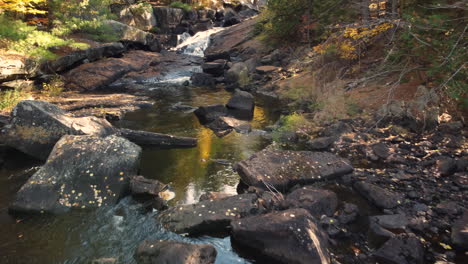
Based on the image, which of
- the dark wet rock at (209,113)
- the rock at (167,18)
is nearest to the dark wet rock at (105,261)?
the dark wet rock at (209,113)

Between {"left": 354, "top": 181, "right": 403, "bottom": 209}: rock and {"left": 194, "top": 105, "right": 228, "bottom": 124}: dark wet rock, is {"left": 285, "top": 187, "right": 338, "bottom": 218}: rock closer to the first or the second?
{"left": 354, "top": 181, "right": 403, "bottom": 209}: rock

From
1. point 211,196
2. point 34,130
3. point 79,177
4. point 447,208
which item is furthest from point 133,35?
point 447,208

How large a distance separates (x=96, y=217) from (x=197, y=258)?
2.42m

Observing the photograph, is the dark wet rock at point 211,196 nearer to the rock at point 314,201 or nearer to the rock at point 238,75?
the rock at point 314,201

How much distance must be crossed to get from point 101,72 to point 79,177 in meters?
14.0

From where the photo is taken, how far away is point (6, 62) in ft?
42.8

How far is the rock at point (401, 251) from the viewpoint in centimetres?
444

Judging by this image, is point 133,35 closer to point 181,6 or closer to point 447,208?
point 181,6

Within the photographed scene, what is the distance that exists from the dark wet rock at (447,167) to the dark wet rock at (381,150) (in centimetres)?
129

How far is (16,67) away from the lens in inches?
529

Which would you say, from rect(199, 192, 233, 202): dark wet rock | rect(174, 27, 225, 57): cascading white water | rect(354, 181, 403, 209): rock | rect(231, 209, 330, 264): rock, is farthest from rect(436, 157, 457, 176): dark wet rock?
rect(174, 27, 225, 57): cascading white water

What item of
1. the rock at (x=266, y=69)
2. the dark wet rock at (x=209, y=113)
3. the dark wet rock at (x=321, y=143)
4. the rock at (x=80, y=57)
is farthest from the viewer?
the rock at (x=266, y=69)

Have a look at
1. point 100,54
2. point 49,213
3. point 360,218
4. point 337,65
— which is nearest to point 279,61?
point 337,65

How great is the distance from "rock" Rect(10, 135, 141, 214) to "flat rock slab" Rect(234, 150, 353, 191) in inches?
104
